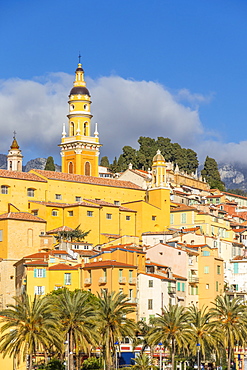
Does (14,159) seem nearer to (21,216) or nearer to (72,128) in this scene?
(72,128)

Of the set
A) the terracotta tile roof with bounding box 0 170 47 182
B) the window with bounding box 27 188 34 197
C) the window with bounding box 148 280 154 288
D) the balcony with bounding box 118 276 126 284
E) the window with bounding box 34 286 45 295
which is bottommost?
the window with bounding box 34 286 45 295

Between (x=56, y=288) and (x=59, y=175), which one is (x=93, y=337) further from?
(x=59, y=175)

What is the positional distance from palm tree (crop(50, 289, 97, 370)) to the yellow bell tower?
48556 mm

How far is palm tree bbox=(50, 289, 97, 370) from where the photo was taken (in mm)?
55688

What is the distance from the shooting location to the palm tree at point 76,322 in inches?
2192

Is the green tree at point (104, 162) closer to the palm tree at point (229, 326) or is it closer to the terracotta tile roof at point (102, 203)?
the terracotta tile roof at point (102, 203)

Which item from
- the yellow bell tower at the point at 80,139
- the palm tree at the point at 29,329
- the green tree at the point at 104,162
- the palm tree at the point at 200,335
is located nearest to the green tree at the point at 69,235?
the yellow bell tower at the point at 80,139

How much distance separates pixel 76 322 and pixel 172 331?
664 centimetres

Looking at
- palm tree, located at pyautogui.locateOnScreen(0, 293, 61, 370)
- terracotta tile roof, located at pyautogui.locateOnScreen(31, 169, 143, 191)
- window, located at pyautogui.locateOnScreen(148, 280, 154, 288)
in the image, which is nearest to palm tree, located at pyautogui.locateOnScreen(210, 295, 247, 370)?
window, located at pyautogui.locateOnScreen(148, 280, 154, 288)

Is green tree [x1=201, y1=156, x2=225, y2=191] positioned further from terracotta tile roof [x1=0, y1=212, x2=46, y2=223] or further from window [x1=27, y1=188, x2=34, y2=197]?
terracotta tile roof [x1=0, y1=212, x2=46, y2=223]

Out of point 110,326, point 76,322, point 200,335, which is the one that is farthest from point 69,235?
point 76,322

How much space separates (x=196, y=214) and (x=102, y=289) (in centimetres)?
2974

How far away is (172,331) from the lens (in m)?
59.0

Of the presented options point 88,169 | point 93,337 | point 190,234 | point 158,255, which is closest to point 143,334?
point 93,337
